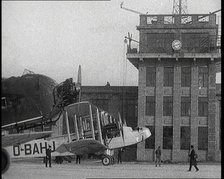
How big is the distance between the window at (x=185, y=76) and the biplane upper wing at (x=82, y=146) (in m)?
16.4

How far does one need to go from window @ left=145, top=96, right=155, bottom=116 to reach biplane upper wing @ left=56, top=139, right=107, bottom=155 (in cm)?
1506

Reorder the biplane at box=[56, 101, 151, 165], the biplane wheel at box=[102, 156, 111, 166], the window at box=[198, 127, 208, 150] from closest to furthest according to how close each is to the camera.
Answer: the biplane at box=[56, 101, 151, 165], the biplane wheel at box=[102, 156, 111, 166], the window at box=[198, 127, 208, 150]

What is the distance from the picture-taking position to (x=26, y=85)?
24.4 feet

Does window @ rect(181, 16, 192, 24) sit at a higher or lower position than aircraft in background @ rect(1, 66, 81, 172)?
higher

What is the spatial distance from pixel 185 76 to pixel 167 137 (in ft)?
16.3

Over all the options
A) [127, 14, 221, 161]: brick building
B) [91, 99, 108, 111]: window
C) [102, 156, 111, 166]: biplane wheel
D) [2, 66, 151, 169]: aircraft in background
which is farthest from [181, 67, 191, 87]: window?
[102, 156, 111, 166]: biplane wheel

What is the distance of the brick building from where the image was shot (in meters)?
35.8

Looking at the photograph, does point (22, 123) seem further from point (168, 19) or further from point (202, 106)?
point (168, 19)

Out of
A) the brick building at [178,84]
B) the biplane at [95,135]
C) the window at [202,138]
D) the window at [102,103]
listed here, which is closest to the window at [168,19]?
the brick building at [178,84]

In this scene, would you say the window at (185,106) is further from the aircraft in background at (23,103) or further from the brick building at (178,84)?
the aircraft in background at (23,103)

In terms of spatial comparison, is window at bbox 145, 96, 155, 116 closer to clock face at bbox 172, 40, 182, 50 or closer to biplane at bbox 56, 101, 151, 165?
clock face at bbox 172, 40, 182, 50

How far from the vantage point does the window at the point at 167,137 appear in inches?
1414

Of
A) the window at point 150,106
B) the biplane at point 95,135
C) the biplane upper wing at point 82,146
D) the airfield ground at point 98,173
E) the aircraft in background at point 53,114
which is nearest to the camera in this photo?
the aircraft in background at point 53,114

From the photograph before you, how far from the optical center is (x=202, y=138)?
35.8 metres
